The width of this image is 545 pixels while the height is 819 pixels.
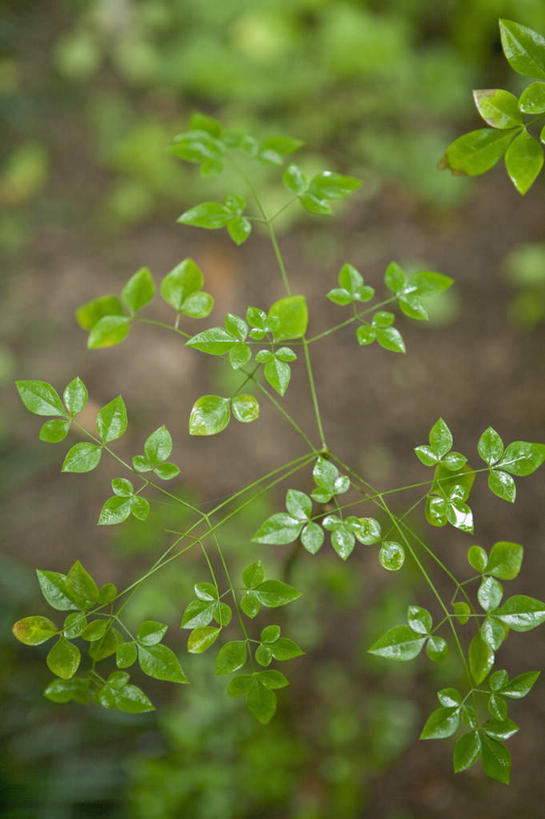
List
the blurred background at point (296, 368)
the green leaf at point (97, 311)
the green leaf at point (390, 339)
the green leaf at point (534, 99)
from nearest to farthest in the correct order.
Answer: the green leaf at point (534, 99), the green leaf at point (390, 339), the green leaf at point (97, 311), the blurred background at point (296, 368)

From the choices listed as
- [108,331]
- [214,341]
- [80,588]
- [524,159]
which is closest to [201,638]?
[80,588]

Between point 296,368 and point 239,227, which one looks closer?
point 239,227

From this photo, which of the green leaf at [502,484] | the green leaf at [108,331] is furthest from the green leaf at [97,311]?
the green leaf at [502,484]

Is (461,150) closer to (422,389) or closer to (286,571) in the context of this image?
(286,571)

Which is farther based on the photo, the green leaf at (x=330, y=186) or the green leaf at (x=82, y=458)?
the green leaf at (x=330, y=186)

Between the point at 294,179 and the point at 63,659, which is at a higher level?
the point at 294,179

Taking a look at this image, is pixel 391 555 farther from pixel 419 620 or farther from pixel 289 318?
pixel 289 318

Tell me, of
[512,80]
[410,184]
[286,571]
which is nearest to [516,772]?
[286,571]

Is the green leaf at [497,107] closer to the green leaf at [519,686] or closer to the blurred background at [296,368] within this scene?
the green leaf at [519,686]
